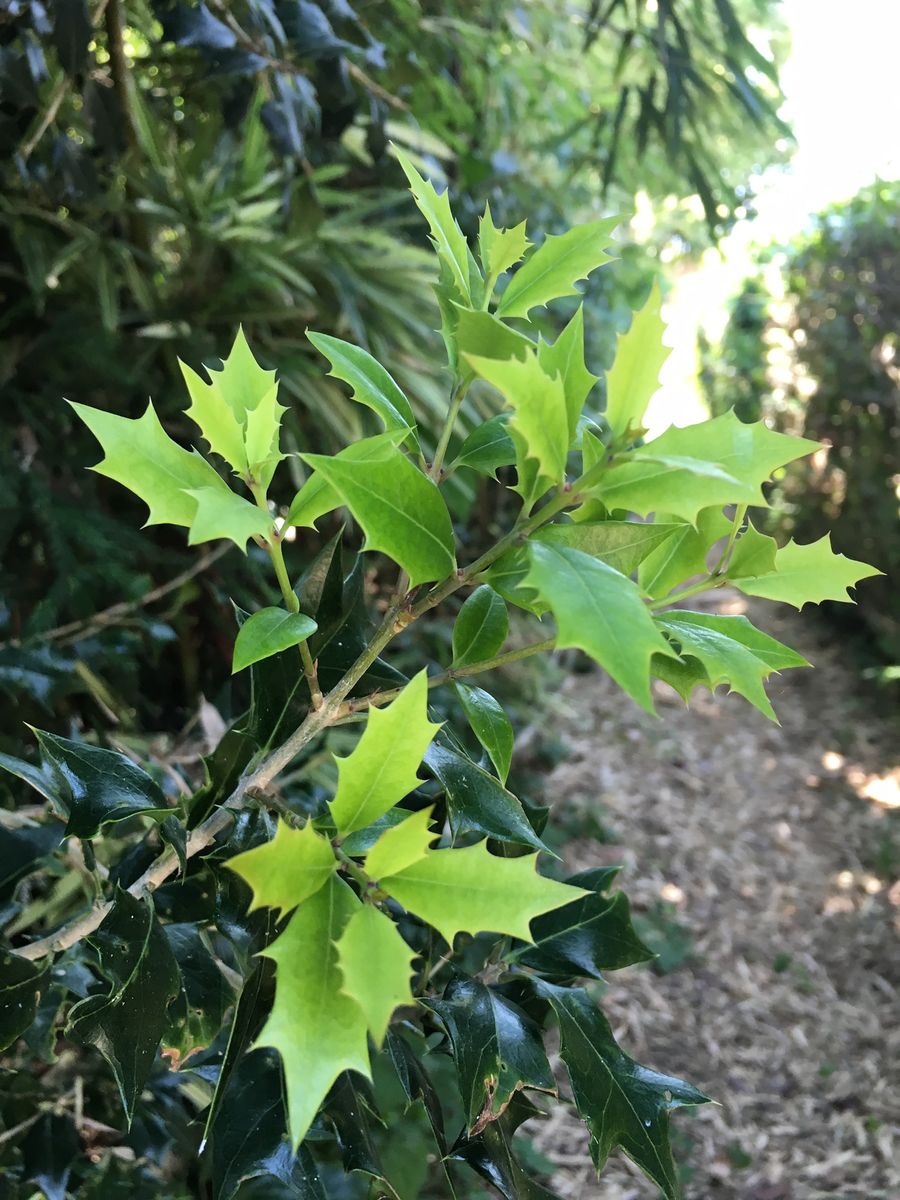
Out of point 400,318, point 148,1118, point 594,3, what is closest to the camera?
point 148,1118

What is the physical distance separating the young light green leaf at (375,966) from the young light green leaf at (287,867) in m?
0.03

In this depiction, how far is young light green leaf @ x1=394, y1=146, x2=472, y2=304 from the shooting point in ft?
1.38

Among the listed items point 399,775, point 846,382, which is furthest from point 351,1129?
point 846,382

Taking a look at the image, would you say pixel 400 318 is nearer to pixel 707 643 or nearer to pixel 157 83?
pixel 157 83

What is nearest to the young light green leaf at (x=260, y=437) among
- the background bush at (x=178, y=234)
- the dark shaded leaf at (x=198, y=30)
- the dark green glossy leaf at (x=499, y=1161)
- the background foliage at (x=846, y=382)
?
the dark green glossy leaf at (x=499, y=1161)

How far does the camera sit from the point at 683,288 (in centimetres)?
610

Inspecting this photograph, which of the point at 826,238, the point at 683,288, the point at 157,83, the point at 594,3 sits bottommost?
the point at 683,288

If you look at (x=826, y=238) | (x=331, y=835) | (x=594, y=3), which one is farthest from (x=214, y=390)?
(x=826, y=238)

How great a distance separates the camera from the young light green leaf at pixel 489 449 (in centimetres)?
45

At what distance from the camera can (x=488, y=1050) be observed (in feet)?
1.67

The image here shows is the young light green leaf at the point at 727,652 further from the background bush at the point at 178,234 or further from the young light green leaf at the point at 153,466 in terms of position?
the background bush at the point at 178,234

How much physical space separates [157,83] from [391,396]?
1.23 m

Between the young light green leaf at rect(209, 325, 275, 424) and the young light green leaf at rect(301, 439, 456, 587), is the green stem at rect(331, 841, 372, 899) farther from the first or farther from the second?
the young light green leaf at rect(209, 325, 275, 424)

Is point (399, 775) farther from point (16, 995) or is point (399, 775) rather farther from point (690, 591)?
point (16, 995)
